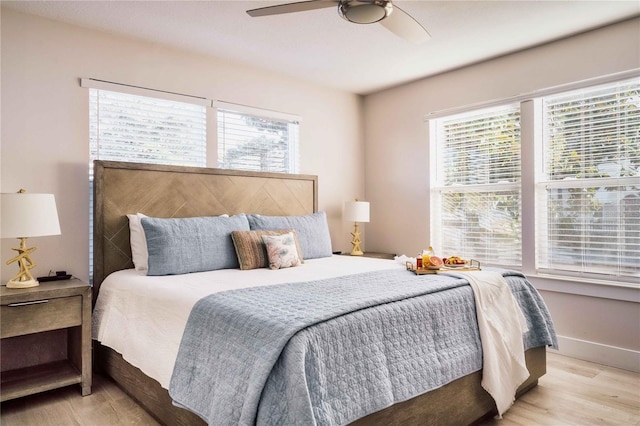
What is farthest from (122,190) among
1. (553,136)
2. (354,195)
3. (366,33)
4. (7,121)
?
(553,136)

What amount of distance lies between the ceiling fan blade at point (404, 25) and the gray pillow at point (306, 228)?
1799 mm

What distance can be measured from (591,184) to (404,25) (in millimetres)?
2068

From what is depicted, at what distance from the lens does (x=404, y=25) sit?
7.61 ft

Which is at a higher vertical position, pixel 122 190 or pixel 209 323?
pixel 122 190

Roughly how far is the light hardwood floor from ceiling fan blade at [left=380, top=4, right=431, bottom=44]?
2.22 m

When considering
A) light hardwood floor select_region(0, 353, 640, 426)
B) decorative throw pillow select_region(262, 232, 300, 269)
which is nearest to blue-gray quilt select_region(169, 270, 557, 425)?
light hardwood floor select_region(0, 353, 640, 426)

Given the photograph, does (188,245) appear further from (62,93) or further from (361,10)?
(361,10)

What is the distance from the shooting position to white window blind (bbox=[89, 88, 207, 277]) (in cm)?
313

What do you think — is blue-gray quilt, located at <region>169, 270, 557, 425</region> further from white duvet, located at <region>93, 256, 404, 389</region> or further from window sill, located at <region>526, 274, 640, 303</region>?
window sill, located at <region>526, 274, 640, 303</region>

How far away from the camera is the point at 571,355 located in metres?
3.32

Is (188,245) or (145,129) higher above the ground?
(145,129)

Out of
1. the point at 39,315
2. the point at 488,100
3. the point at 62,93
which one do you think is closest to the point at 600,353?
the point at 488,100

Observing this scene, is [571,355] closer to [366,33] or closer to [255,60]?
[366,33]

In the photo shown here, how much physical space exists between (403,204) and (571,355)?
82.0 inches
